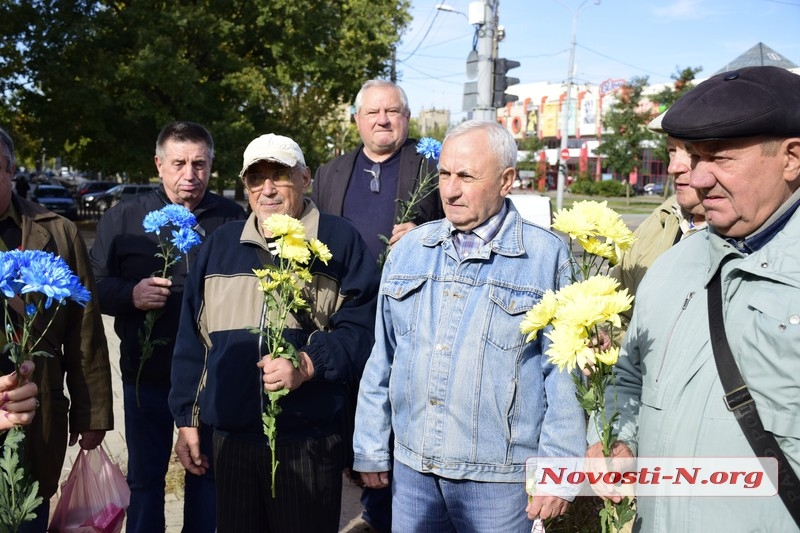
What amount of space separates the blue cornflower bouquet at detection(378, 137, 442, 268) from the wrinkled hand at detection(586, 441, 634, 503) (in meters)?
1.74

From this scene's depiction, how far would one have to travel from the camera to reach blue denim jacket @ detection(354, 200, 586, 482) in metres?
2.50

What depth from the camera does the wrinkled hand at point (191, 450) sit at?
304 cm

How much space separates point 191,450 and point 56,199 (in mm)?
27886

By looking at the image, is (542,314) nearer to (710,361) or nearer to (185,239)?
(710,361)

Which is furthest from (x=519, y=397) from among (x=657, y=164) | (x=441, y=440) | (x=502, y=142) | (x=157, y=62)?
(x=657, y=164)

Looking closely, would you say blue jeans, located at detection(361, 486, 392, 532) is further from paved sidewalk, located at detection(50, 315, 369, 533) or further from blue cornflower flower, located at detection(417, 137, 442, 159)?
blue cornflower flower, located at detection(417, 137, 442, 159)

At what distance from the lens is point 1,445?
2.72m

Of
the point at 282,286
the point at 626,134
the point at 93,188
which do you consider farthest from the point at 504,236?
the point at 626,134

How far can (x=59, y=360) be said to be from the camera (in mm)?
3023

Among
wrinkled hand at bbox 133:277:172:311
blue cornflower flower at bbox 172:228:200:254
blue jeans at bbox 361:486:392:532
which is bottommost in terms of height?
blue jeans at bbox 361:486:392:532

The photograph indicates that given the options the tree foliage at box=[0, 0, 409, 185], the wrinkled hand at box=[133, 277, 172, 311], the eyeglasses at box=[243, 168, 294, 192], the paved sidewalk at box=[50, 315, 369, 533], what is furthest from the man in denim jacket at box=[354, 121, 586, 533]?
the tree foliage at box=[0, 0, 409, 185]

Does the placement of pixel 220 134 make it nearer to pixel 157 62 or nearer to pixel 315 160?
pixel 157 62

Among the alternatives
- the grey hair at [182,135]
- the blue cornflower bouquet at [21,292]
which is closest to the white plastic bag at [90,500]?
the blue cornflower bouquet at [21,292]

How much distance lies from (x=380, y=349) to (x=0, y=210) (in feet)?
5.30
